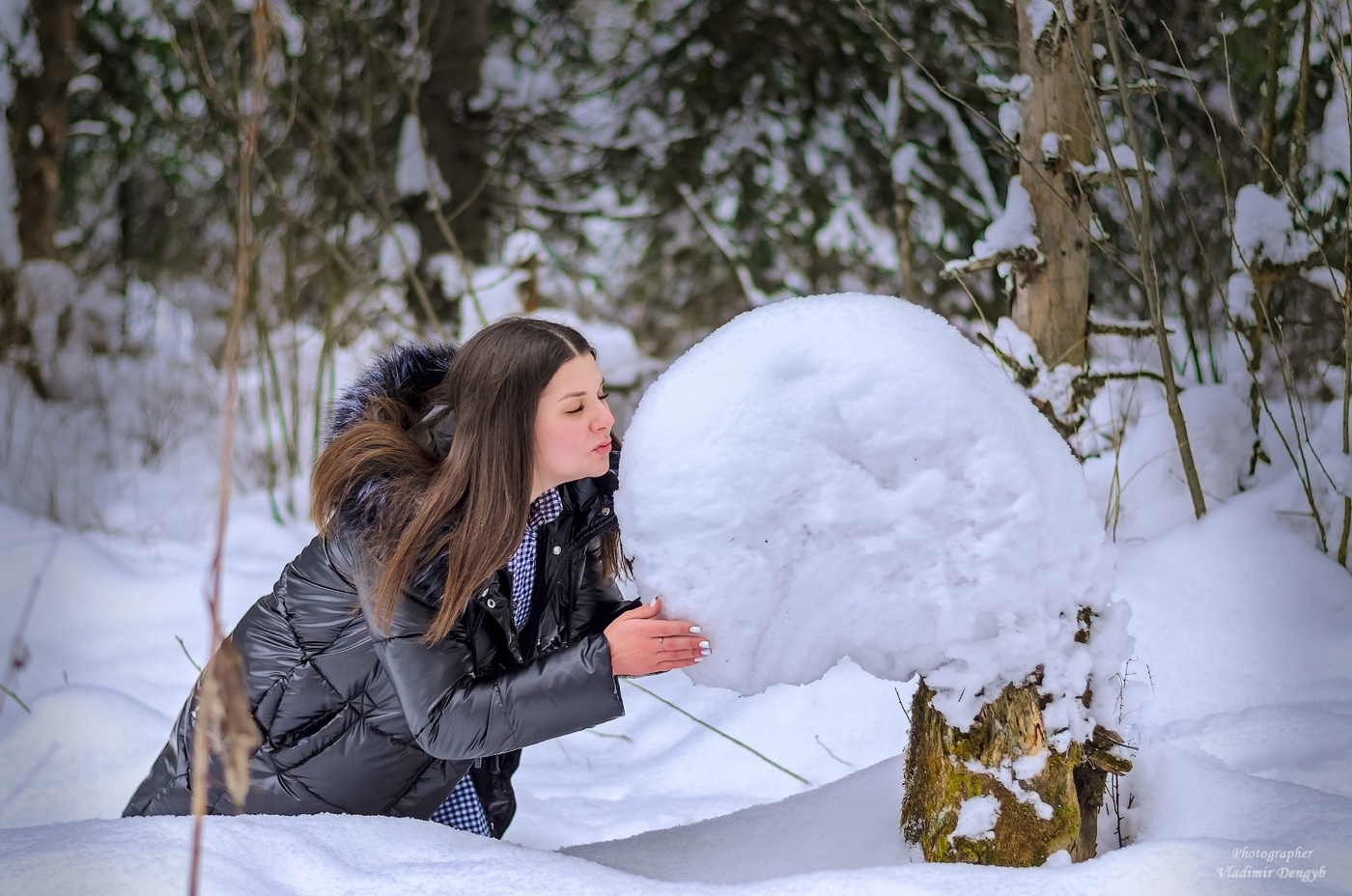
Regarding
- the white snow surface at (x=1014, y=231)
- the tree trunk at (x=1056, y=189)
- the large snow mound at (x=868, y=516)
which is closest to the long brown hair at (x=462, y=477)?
the large snow mound at (x=868, y=516)

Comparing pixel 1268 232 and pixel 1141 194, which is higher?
pixel 1268 232

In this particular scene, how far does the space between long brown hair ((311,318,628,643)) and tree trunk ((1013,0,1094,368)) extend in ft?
4.49

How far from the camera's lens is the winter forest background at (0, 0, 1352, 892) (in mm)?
2363

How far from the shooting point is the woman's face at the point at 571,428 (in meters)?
1.53

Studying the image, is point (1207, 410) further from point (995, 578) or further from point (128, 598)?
point (128, 598)

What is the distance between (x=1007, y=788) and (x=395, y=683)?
0.89m

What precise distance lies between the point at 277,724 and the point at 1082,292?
6.76 feet

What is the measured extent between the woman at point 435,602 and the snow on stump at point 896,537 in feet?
0.65

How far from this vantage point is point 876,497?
3.63 feet

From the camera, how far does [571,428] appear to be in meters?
1.54

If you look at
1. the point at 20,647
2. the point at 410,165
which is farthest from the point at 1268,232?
the point at 410,165

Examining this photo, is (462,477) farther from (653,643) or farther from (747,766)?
(747,766)

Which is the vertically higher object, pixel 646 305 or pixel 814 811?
pixel 646 305

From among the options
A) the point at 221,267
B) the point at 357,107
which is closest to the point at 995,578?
the point at 357,107
